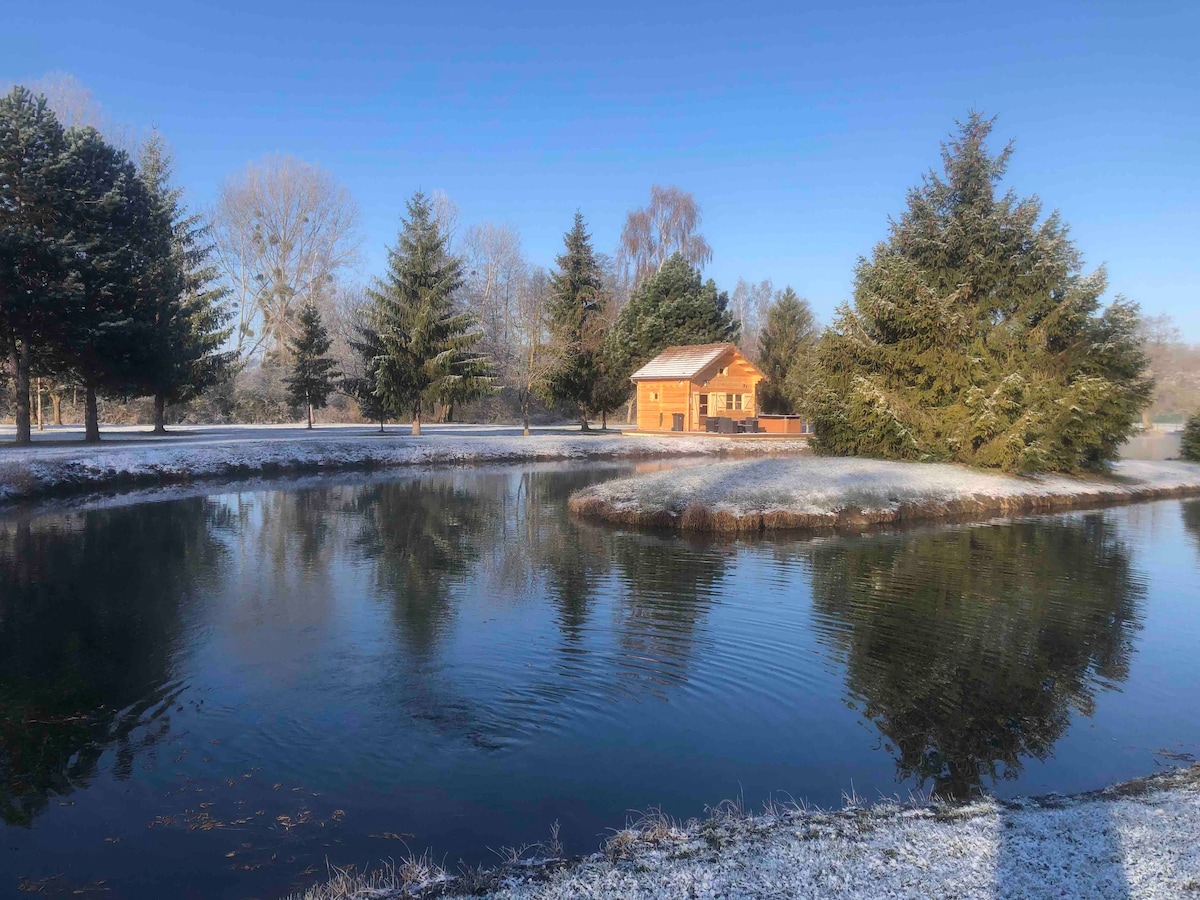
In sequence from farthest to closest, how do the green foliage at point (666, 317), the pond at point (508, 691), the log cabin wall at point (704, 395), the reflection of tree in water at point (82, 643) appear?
the green foliage at point (666, 317) < the log cabin wall at point (704, 395) < the reflection of tree in water at point (82, 643) < the pond at point (508, 691)

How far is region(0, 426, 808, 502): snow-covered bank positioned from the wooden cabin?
520 centimetres

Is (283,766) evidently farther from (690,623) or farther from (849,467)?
(849,467)

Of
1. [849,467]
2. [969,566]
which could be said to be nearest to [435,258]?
[849,467]

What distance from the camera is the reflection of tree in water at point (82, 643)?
616 centimetres

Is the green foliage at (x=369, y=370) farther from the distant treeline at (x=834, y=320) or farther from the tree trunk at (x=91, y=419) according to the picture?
the tree trunk at (x=91, y=419)

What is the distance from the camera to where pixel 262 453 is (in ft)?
97.7

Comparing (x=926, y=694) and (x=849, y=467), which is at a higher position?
(x=849, y=467)

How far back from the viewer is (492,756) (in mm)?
6234

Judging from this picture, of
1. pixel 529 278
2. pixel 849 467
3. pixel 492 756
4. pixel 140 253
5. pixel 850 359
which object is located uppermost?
pixel 529 278

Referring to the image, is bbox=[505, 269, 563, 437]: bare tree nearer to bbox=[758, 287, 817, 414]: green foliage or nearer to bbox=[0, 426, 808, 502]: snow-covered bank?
bbox=[0, 426, 808, 502]: snow-covered bank

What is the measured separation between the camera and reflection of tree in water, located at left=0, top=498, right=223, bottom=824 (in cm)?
616

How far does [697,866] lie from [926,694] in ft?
14.1

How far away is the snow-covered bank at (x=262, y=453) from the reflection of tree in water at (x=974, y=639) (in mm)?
20366

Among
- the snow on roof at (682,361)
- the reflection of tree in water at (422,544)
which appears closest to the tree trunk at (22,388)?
the reflection of tree in water at (422,544)
